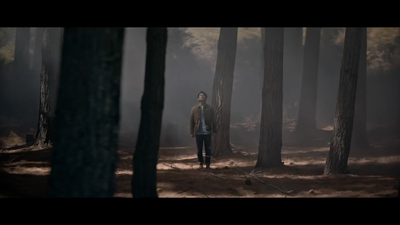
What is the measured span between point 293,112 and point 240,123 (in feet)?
13.5

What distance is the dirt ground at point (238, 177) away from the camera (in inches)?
409

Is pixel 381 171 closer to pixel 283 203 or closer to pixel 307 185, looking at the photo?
pixel 307 185

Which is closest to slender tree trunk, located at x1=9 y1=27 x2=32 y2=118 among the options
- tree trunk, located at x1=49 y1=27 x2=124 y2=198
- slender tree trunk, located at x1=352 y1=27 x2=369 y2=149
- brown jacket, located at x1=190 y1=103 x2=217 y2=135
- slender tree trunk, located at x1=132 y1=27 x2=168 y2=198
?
brown jacket, located at x1=190 y1=103 x2=217 y2=135

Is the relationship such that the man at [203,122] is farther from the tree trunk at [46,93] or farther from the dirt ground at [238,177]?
the tree trunk at [46,93]

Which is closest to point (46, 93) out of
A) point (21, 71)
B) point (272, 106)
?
point (272, 106)

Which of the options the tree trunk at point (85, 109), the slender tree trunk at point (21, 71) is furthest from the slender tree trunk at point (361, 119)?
the slender tree trunk at point (21, 71)

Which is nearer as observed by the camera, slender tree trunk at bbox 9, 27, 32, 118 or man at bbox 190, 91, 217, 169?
man at bbox 190, 91, 217, 169

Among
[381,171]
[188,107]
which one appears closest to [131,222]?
[381,171]

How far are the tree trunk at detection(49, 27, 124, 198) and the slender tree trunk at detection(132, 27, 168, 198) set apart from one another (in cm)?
121

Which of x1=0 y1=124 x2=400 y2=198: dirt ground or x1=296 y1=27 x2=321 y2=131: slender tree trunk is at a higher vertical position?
x1=296 y1=27 x2=321 y2=131: slender tree trunk

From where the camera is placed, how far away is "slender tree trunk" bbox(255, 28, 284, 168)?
13.7 m

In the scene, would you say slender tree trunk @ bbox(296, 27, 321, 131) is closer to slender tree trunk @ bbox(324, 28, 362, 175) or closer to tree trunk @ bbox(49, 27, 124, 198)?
slender tree trunk @ bbox(324, 28, 362, 175)

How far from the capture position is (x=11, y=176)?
11672mm

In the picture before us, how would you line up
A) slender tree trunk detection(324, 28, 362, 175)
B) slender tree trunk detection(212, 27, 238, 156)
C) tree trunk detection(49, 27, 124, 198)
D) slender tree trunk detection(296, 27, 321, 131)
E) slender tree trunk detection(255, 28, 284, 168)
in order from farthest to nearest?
slender tree trunk detection(296, 27, 321, 131) < slender tree trunk detection(212, 27, 238, 156) < slender tree trunk detection(255, 28, 284, 168) < slender tree trunk detection(324, 28, 362, 175) < tree trunk detection(49, 27, 124, 198)
